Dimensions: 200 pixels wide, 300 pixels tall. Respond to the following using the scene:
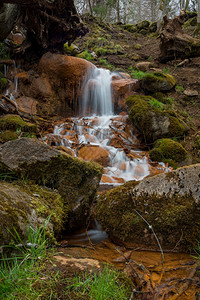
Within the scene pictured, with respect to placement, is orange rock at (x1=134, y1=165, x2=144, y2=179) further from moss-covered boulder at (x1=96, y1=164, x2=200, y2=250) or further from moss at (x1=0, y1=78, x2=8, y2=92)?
moss at (x1=0, y1=78, x2=8, y2=92)

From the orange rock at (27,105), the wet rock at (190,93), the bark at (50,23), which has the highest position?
the bark at (50,23)

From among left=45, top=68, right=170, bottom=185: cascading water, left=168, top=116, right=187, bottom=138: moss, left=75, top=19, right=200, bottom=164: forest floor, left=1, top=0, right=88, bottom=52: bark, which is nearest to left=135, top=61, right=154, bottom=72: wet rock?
left=75, top=19, right=200, bottom=164: forest floor

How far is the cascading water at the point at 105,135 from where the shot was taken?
5.66m

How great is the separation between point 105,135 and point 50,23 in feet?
17.1

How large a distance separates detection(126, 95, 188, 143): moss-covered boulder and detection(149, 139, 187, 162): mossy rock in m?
0.62

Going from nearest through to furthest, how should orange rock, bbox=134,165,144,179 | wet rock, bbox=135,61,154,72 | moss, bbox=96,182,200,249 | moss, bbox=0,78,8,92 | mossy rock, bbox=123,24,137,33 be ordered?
moss, bbox=96,182,200,249 < orange rock, bbox=134,165,144,179 < moss, bbox=0,78,8,92 < wet rock, bbox=135,61,154,72 < mossy rock, bbox=123,24,137,33

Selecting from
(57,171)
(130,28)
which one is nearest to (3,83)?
(57,171)

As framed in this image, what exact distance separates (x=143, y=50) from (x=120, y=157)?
13.6m

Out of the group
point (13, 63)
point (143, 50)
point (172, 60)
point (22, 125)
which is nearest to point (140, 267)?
point (22, 125)

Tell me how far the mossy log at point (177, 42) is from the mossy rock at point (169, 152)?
26.8 ft

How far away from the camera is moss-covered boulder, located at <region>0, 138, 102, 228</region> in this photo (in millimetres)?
2518

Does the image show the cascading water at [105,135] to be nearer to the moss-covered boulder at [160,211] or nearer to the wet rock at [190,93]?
the moss-covered boulder at [160,211]

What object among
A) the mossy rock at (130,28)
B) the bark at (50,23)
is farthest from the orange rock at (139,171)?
the mossy rock at (130,28)

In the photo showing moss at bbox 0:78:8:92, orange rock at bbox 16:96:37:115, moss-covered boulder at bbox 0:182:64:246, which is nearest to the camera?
moss-covered boulder at bbox 0:182:64:246
